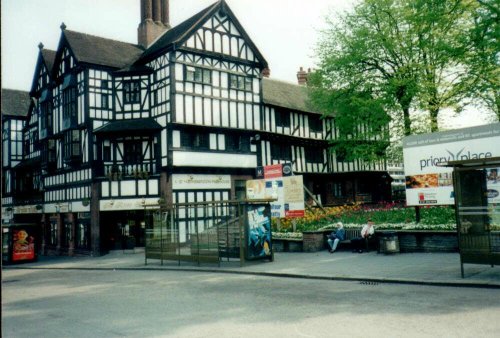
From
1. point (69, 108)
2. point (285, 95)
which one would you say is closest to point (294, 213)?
point (285, 95)

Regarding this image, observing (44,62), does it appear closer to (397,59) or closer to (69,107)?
(69,107)

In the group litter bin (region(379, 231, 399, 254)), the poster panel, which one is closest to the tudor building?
the poster panel

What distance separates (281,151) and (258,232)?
1688 cm

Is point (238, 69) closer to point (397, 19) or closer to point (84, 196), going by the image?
point (397, 19)

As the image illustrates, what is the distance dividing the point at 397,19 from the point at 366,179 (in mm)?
15998

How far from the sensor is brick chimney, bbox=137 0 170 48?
3297 centimetres

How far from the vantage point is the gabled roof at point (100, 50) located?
28.3 metres

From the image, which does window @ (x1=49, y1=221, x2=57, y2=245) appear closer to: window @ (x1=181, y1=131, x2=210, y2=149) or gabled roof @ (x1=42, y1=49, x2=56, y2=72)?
gabled roof @ (x1=42, y1=49, x2=56, y2=72)

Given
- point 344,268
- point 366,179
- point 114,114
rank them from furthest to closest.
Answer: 1. point 366,179
2. point 114,114
3. point 344,268

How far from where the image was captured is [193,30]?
27250 millimetres

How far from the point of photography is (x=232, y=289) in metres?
11.9

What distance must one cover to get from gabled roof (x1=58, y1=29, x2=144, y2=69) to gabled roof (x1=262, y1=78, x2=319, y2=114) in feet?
33.1

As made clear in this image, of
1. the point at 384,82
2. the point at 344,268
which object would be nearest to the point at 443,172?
the point at 344,268

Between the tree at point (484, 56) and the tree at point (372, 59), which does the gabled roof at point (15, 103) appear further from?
the tree at point (484, 56)
